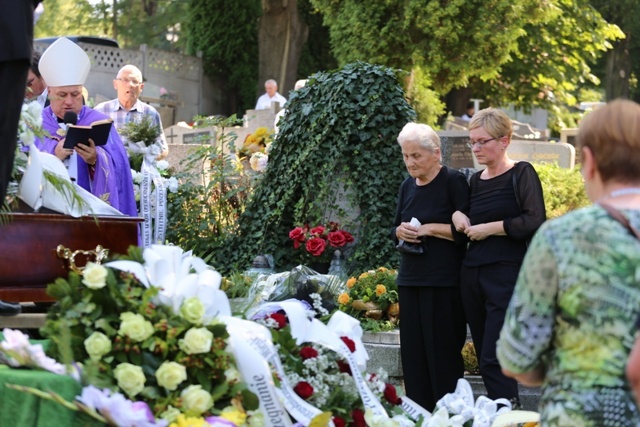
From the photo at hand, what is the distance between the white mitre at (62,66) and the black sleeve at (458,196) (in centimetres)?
230

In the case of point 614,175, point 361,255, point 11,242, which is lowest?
point 361,255

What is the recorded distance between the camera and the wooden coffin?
482cm

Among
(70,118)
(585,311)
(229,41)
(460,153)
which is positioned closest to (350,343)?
(585,311)

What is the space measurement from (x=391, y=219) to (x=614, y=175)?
5.63 metres

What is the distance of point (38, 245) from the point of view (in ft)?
16.2

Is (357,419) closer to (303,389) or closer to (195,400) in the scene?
(303,389)

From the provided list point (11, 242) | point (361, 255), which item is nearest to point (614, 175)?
point (11, 242)

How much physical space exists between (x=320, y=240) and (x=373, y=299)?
37.7 inches

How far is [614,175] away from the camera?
3207 millimetres

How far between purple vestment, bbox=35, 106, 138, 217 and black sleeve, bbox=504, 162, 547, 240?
2.36m

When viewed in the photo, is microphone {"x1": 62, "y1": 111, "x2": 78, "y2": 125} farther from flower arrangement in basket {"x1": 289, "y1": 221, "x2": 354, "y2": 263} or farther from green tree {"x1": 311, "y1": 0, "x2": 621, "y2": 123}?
green tree {"x1": 311, "y1": 0, "x2": 621, "y2": 123}

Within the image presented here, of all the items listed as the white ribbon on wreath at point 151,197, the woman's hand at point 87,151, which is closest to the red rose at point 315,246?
the white ribbon on wreath at point 151,197

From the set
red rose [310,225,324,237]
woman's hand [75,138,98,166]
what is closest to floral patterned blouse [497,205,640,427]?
woman's hand [75,138,98,166]

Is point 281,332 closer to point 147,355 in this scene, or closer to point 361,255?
point 147,355
